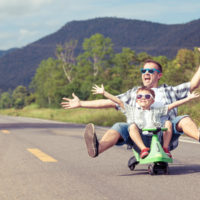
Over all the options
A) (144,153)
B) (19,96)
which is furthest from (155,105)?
(19,96)

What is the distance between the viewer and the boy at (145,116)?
7082mm

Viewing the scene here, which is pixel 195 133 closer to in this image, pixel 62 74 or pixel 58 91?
pixel 58 91

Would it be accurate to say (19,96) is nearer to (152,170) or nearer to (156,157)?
(152,170)

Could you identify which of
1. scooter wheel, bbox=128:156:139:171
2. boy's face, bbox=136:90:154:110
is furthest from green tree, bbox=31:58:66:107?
boy's face, bbox=136:90:154:110

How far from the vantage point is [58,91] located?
259ft

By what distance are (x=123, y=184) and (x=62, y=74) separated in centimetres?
9094

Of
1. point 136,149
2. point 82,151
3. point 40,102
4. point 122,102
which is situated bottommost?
point 40,102

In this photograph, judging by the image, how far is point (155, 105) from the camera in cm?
730

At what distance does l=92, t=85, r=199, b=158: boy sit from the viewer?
708 cm

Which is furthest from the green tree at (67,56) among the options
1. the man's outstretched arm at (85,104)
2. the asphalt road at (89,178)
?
the man's outstretched arm at (85,104)

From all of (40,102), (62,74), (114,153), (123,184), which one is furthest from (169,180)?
(40,102)

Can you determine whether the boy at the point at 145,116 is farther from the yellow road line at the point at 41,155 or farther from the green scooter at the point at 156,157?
the yellow road line at the point at 41,155

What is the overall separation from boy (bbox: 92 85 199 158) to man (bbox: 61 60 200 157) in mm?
142

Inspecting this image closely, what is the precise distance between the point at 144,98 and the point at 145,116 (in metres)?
0.24
